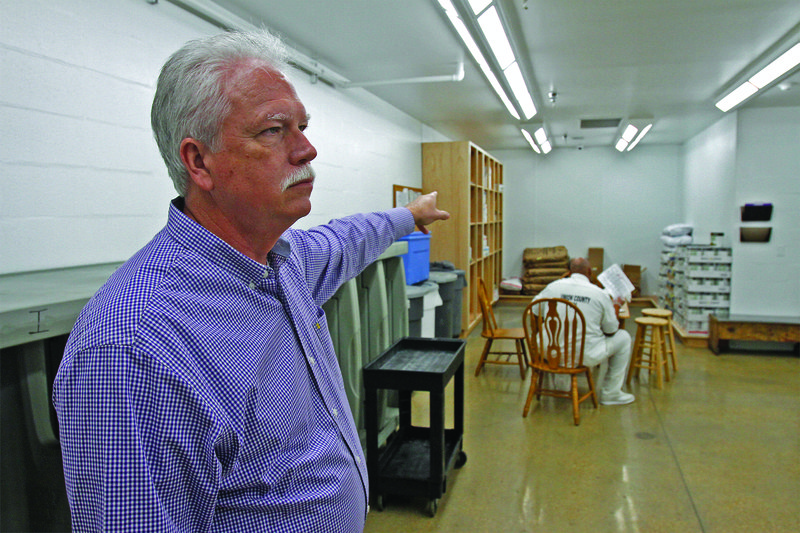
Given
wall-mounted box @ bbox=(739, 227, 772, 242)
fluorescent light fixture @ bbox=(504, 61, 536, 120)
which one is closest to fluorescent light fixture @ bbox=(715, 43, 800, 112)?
wall-mounted box @ bbox=(739, 227, 772, 242)

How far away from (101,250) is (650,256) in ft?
32.8

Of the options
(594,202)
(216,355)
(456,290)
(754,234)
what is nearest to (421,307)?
(456,290)

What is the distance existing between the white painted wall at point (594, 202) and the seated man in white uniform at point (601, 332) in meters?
6.41

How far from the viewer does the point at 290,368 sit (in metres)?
1.07

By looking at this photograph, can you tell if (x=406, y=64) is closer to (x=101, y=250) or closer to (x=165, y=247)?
(x=101, y=250)

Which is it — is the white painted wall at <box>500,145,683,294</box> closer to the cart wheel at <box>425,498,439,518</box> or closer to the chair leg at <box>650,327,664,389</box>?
the chair leg at <box>650,327,664,389</box>

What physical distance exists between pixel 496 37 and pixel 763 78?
2900mm

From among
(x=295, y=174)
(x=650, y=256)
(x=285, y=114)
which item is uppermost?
(x=285, y=114)

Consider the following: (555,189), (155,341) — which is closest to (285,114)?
(155,341)

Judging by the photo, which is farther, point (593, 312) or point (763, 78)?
point (763, 78)

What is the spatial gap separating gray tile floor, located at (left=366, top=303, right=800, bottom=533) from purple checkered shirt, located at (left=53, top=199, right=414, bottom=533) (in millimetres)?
1982

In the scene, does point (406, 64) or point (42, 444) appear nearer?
point (42, 444)

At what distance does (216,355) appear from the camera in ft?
2.96

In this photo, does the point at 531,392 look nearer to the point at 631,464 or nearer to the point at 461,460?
the point at 631,464
